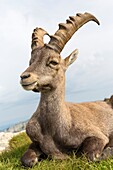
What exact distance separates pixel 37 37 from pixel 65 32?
109 cm

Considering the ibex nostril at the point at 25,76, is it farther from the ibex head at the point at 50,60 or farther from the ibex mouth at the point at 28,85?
the ibex mouth at the point at 28,85

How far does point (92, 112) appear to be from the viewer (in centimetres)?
1235

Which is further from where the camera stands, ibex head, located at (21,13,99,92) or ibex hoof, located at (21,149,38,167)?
ibex hoof, located at (21,149,38,167)

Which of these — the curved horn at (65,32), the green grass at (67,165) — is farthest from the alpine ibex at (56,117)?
the green grass at (67,165)

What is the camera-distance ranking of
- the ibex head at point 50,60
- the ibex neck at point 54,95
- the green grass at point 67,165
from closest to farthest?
the green grass at point 67,165, the ibex head at point 50,60, the ibex neck at point 54,95

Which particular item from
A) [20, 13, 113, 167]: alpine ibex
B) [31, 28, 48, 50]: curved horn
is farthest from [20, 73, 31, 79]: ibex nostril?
[31, 28, 48, 50]: curved horn

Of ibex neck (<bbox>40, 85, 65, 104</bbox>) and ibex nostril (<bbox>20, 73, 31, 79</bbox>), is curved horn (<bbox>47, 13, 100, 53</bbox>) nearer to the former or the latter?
ibex neck (<bbox>40, 85, 65, 104</bbox>)

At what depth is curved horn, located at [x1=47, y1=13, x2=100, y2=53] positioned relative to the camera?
35.3 ft

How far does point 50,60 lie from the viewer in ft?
33.7

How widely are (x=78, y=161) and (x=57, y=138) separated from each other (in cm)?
106

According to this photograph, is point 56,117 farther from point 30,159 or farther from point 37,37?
point 37,37

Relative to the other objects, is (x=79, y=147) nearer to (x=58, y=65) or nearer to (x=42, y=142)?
(x=42, y=142)

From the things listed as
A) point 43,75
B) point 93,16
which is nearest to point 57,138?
point 43,75

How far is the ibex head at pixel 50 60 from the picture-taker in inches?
387
